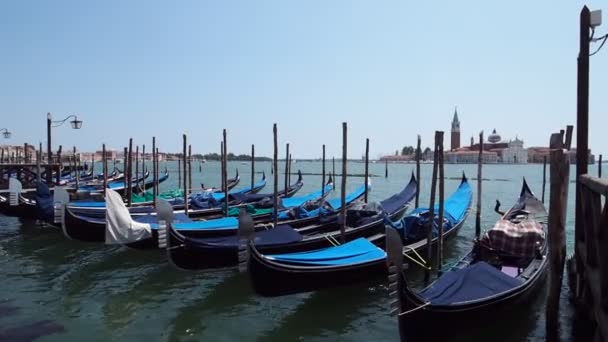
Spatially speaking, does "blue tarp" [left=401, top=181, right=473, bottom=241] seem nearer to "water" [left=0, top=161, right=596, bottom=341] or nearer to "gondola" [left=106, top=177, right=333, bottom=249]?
"water" [left=0, top=161, right=596, bottom=341]

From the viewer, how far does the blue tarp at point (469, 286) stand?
4.08m

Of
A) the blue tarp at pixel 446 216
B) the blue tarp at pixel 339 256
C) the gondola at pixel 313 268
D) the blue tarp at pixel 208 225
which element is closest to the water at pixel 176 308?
the gondola at pixel 313 268

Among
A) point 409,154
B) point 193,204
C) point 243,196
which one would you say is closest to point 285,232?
point 193,204

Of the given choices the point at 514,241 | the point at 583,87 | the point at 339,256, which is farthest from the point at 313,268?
the point at 583,87

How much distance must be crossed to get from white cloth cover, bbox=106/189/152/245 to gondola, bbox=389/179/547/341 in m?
4.53

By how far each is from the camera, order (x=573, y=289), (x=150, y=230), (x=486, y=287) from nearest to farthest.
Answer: (x=486, y=287) → (x=573, y=289) → (x=150, y=230)

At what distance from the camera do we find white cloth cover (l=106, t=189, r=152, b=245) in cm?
709

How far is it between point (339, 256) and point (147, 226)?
10.7ft

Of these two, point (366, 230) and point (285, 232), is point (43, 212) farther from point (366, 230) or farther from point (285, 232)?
point (366, 230)

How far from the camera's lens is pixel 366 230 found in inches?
323

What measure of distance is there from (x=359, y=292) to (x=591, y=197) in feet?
9.78

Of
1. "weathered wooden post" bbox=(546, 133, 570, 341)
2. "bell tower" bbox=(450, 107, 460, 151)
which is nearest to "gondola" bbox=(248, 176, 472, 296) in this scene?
"weathered wooden post" bbox=(546, 133, 570, 341)

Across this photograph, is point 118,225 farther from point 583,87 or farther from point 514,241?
point 583,87

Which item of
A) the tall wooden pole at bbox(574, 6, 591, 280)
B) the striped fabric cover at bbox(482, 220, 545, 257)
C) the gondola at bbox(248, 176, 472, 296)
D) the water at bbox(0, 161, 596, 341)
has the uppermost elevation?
the tall wooden pole at bbox(574, 6, 591, 280)
